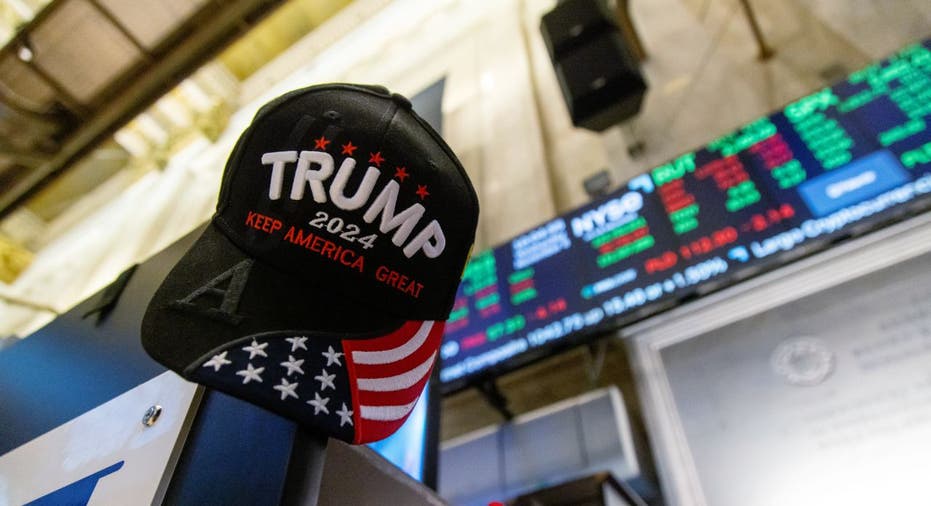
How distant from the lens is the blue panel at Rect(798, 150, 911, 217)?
2.47m

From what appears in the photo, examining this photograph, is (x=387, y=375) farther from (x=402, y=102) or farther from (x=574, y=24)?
(x=574, y=24)

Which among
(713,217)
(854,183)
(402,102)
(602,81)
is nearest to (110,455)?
(402,102)

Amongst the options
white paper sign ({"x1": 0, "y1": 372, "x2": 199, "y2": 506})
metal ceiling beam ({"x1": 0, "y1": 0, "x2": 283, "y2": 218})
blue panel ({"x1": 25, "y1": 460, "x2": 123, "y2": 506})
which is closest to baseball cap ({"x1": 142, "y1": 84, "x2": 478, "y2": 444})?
white paper sign ({"x1": 0, "y1": 372, "x2": 199, "y2": 506})

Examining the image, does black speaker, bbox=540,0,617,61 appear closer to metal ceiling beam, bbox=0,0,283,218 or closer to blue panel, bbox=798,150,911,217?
blue panel, bbox=798,150,911,217

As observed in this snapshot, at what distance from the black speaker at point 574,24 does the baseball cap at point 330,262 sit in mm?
2872

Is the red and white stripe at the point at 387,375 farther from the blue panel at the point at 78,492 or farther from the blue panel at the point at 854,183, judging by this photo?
the blue panel at the point at 854,183

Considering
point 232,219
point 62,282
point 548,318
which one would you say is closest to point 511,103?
point 548,318

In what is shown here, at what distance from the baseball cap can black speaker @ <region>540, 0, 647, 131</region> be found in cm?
276

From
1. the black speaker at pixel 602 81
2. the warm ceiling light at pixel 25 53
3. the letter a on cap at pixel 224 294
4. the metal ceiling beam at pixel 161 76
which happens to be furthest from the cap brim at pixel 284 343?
the warm ceiling light at pixel 25 53

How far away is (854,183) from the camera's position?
8.36 ft

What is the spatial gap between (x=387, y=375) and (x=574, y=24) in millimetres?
3177

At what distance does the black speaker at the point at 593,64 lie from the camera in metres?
3.42

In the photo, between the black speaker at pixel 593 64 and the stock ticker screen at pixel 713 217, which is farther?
the black speaker at pixel 593 64

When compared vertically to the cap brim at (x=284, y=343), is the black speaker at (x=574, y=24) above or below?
above
